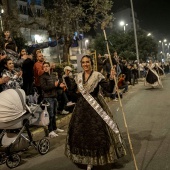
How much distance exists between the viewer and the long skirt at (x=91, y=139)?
528 cm

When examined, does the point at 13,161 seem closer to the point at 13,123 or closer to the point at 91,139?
the point at 13,123

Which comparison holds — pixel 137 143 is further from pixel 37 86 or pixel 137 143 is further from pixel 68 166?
pixel 37 86

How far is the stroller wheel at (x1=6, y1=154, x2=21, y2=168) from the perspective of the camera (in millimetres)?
6004

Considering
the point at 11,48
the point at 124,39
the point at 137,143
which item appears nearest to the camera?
the point at 137,143

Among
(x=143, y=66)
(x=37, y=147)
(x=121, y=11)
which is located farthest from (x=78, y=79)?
(x=121, y=11)

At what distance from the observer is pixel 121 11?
319 ft

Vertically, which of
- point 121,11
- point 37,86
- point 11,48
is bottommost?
point 37,86

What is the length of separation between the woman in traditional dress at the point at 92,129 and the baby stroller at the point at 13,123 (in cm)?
106

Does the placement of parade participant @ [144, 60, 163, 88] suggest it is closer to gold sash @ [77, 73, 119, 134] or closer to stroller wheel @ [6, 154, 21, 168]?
stroller wheel @ [6, 154, 21, 168]

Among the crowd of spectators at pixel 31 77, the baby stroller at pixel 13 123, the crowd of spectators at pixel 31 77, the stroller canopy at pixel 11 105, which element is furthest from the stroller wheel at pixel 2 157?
the crowd of spectators at pixel 31 77

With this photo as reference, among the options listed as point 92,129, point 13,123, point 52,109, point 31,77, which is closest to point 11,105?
point 13,123

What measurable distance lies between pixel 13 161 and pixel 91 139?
5.65 feet

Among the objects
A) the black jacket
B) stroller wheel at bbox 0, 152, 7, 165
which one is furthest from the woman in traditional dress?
the black jacket

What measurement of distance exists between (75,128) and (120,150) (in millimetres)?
856
